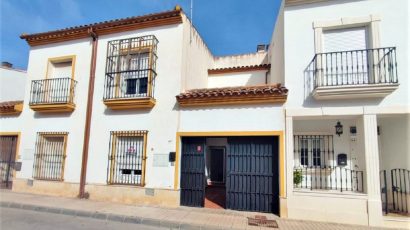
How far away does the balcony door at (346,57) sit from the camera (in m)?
7.34

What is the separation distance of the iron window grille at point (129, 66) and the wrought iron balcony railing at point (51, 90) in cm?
183

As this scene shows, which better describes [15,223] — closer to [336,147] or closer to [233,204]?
[233,204]

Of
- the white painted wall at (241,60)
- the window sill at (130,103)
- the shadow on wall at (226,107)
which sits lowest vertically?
the shadow on wall at (226,107)

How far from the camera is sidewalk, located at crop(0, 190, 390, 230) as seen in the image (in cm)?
654

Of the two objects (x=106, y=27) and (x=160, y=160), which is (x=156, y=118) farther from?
(x=106, y=27)

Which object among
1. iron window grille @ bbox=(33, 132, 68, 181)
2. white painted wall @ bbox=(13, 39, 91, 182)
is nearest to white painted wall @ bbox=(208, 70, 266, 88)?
white painted wall @ bbox=(13, 39, 91, 182)

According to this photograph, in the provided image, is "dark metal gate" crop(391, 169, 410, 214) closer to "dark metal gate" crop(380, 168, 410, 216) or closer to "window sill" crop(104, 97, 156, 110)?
"dark metal gate" crop(380, 168, 410, 216)

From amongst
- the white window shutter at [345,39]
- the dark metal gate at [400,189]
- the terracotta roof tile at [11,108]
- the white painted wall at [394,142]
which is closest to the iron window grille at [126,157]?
the terracotta roof tile at [11,108]

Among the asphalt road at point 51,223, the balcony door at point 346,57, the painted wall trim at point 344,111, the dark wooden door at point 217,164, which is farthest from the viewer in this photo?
the dark wooden door at point 217,164

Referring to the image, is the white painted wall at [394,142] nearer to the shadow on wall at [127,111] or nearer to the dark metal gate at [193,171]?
the dark metal gate at [193,171]

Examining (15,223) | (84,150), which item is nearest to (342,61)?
(84,150)

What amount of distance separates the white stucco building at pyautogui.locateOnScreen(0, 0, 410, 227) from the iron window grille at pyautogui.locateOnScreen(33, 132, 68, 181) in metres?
0.05

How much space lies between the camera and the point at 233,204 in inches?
316

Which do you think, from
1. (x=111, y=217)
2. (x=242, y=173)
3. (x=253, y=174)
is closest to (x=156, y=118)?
(x=111, y=217)
